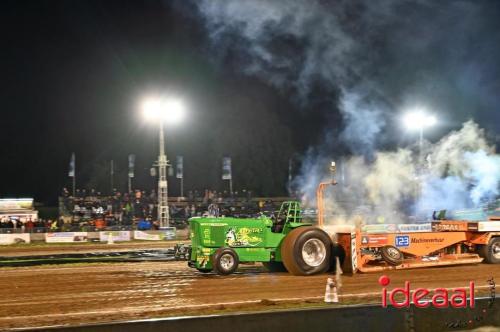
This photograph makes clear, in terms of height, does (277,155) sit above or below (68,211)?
above

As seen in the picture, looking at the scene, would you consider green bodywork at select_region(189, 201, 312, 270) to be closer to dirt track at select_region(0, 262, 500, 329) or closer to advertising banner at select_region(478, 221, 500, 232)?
dirt track at select_region(0, 262, 500, 329)

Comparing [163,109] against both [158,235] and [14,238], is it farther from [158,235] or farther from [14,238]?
[14,238]

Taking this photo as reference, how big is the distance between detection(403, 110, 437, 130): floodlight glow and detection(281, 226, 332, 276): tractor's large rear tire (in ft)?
59.2

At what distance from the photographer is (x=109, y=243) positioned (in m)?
31.7

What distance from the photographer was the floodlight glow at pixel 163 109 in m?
31.5

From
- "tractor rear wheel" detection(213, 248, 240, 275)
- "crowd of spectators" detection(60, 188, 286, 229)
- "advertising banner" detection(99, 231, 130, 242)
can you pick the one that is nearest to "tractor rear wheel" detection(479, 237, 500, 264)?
"tractor rear wheel" detection(213, 248, 240, 275)

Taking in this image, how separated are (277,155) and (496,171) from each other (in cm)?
4274

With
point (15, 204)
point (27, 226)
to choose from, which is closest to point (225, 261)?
point (27, 226)

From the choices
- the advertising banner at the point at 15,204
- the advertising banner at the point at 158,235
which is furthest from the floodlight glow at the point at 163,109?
the advertising banner at the point at 15,204

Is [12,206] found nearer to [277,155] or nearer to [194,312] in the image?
[277,155]

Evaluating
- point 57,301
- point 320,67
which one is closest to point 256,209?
point 320,67

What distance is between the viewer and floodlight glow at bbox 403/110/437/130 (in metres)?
30.6

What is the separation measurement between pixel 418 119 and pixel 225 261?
19658 mm

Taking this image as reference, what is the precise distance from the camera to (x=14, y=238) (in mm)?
32312
